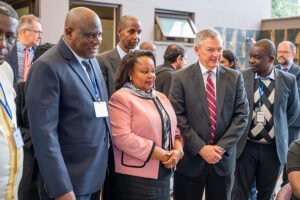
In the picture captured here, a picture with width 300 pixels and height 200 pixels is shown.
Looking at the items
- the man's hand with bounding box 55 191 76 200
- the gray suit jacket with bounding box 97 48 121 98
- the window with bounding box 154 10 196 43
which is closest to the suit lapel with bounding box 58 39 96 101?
the man's hand with bounding box 55 191 76 200

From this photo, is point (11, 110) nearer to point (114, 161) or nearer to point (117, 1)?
point (114, 161)

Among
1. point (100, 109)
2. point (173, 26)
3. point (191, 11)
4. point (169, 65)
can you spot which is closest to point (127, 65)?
point (100, 109)

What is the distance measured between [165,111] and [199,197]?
725mm

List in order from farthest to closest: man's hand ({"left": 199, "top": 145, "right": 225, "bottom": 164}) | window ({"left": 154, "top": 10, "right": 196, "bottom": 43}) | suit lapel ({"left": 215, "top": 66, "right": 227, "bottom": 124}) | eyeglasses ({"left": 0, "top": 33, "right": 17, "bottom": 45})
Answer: window ({"left": 154, "top": 10, "right": 196, "bottom": 43})
suit lapel ({"left": 215, "top": 66, "right": 227, "bottom": 124})
man's hand ({"left": 199, "top": 145, "right": 225, "bottom": 164})
eyeglasses ({"left": 0, "top": 33, "right": 17, "bottom": 45})

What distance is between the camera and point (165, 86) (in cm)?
400

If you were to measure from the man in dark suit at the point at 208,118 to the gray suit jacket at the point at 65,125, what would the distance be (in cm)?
80

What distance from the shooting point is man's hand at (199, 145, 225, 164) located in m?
2.43

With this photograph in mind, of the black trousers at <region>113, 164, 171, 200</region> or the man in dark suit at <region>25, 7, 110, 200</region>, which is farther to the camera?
the black trousers at <region>113, 164, 171, 200</region>

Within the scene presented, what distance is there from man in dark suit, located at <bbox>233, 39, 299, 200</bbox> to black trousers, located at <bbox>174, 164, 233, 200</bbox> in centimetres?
53

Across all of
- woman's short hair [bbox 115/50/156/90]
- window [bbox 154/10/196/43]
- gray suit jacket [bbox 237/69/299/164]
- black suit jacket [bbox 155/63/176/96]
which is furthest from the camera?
window [bbox 154/10/196/43]

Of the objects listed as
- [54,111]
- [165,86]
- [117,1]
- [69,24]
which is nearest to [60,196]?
[54,111]

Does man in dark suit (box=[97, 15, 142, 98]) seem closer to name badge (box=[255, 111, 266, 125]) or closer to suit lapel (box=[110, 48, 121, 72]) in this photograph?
suit lapel (box=[110, 48, 121, 72])

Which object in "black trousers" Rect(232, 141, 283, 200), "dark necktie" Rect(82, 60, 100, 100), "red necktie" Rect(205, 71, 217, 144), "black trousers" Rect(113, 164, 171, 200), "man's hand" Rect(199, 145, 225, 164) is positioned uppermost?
"dark necktie" Rect(82, 60, 100, 100)

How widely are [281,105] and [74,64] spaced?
1.86 m
